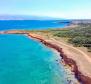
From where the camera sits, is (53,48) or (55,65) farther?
(53,48)

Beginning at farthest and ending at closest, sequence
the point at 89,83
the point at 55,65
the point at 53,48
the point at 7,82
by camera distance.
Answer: the point at 53,48
the point at 55,65
the point at 7,82
the point at 89,83

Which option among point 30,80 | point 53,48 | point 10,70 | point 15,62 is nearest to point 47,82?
point 30,80

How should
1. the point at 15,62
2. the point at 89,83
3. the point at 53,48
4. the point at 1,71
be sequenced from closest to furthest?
the point at 89,83
the point at 1,71
the point at 15,62
the point at 53,48

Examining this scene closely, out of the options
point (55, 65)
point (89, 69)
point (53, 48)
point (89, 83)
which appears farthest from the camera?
point (53, 48)

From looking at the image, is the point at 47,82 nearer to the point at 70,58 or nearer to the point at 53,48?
the point at 70,58

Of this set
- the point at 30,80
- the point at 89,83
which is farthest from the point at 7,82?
the point at 89,83

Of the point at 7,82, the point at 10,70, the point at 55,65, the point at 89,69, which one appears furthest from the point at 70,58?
the point at 7,82

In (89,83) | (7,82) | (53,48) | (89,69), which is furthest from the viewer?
(53,48)

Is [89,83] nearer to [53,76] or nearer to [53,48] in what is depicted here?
[53,76]

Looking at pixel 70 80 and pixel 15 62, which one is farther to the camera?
pixel 15 62
